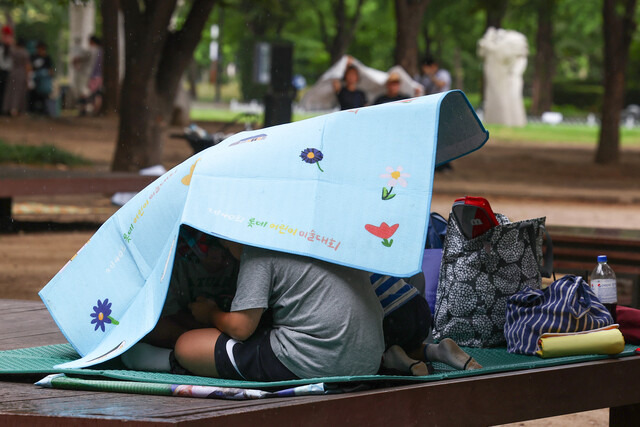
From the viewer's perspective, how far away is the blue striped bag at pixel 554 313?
3.86 meters

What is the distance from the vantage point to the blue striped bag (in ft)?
12.7

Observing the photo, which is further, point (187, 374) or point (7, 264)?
point (7, 264)

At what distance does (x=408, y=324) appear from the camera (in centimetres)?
362

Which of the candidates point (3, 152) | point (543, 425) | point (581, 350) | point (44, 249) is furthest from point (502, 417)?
point (3, 152)

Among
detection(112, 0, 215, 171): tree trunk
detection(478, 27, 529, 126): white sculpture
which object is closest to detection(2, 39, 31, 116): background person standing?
detection(112, 0, 215, 171): tree trunk

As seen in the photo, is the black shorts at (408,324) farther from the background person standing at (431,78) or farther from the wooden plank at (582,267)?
the background person standing at (431,78)

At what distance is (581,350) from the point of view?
381 cm

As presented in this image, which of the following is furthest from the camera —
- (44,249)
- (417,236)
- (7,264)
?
(44,249)

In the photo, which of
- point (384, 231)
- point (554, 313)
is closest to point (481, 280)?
point (554, 313)

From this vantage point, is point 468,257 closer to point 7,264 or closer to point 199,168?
point 199,168

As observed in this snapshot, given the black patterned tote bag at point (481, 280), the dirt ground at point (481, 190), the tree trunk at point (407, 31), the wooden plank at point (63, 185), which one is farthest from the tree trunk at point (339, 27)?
the black patterned tote bag at point (481, 280)

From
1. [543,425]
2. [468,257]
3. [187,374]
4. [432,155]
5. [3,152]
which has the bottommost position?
[543,425]

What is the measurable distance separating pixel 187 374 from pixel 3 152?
46.8ft

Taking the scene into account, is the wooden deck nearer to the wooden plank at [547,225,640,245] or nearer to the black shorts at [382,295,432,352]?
the black shorts at [382,295,432,352]
